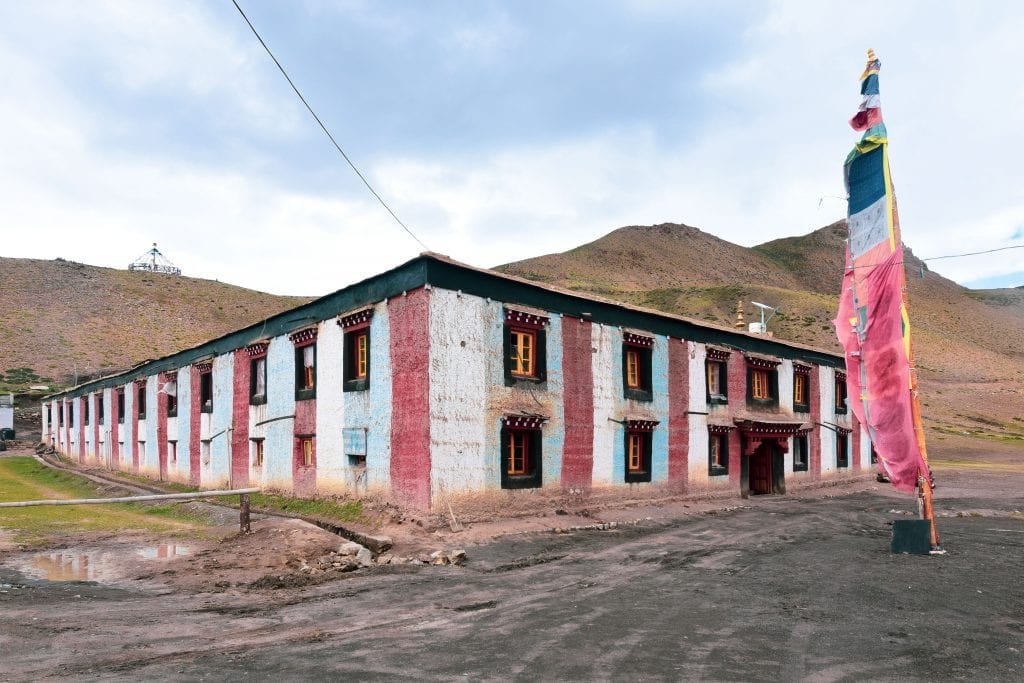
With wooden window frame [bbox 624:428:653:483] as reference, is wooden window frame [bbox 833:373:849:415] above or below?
above

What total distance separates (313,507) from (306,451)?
214 cm

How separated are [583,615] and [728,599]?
2709mm

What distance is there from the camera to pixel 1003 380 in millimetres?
87688

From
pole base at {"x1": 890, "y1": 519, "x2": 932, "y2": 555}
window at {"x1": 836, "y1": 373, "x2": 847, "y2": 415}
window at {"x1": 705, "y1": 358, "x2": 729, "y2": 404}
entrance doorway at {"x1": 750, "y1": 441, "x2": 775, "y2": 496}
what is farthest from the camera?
window at {"x1": 836, "y1": 373, "x2": 847, "y2": 415}

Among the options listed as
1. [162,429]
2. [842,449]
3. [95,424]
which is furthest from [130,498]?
[842,449]

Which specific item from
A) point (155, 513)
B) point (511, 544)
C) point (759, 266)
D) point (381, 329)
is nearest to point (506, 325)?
point (381, 329)

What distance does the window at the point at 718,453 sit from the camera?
1016 inches

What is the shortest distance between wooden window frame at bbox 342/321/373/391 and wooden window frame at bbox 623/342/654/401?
8.57 m

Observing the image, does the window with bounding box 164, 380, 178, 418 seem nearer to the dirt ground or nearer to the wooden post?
the dirt ground

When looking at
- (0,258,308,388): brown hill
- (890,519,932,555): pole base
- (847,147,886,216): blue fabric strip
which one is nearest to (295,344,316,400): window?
(847,147,886,216): blue fabric strip

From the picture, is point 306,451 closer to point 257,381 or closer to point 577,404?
point 257,381

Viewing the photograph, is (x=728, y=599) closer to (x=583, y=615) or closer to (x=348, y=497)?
(x=583, y=615)

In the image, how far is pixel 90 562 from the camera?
13.9 m

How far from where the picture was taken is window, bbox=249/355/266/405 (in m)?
23.7
